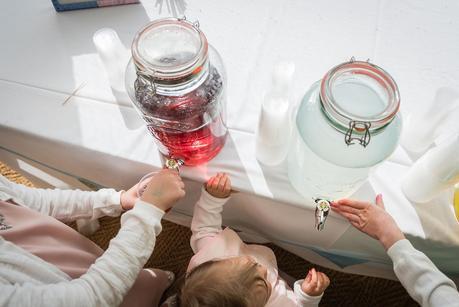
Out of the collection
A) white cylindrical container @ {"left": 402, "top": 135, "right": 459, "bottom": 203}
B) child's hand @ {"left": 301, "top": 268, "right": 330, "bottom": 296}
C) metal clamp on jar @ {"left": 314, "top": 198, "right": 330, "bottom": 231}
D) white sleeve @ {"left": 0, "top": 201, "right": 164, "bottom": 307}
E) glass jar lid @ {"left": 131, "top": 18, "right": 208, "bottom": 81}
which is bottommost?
child's hand @ {"left": 301, "top": 268, "right": 330, "bottom": 296}

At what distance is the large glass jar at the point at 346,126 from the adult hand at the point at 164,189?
201 millimetres

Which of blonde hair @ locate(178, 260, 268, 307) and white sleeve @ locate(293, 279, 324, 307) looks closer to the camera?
blonde hair @ locate(178, 260, 268, 307)

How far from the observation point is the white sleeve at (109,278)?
48cm

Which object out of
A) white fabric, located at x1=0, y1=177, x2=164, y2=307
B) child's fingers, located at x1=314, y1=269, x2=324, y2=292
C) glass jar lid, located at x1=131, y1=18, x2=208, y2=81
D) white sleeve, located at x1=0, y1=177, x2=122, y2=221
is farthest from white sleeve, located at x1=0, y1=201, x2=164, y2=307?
child's fingers, located at x1=314, y1=269, x2=324, y2=292

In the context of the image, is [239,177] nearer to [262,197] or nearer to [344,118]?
[262,197]

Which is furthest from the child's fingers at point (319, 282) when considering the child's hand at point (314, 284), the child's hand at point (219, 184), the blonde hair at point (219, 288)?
the child's hand at point (219, 184)

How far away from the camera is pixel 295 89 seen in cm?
65

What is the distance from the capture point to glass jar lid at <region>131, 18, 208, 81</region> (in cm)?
46

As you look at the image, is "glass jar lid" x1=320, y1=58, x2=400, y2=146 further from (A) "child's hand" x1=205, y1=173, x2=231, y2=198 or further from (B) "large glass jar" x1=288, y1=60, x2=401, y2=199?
(A) "child's hand" x1=205, y1=173, x2=231, y2=198

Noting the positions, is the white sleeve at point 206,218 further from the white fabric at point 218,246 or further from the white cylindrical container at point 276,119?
the white cylindrical container at point 276,119

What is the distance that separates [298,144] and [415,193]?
190 mm

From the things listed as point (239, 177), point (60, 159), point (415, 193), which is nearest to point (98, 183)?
point (60, 159)

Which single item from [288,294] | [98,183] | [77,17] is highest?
[77,17]

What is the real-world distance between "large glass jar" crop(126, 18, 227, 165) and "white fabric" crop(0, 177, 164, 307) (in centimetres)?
13
